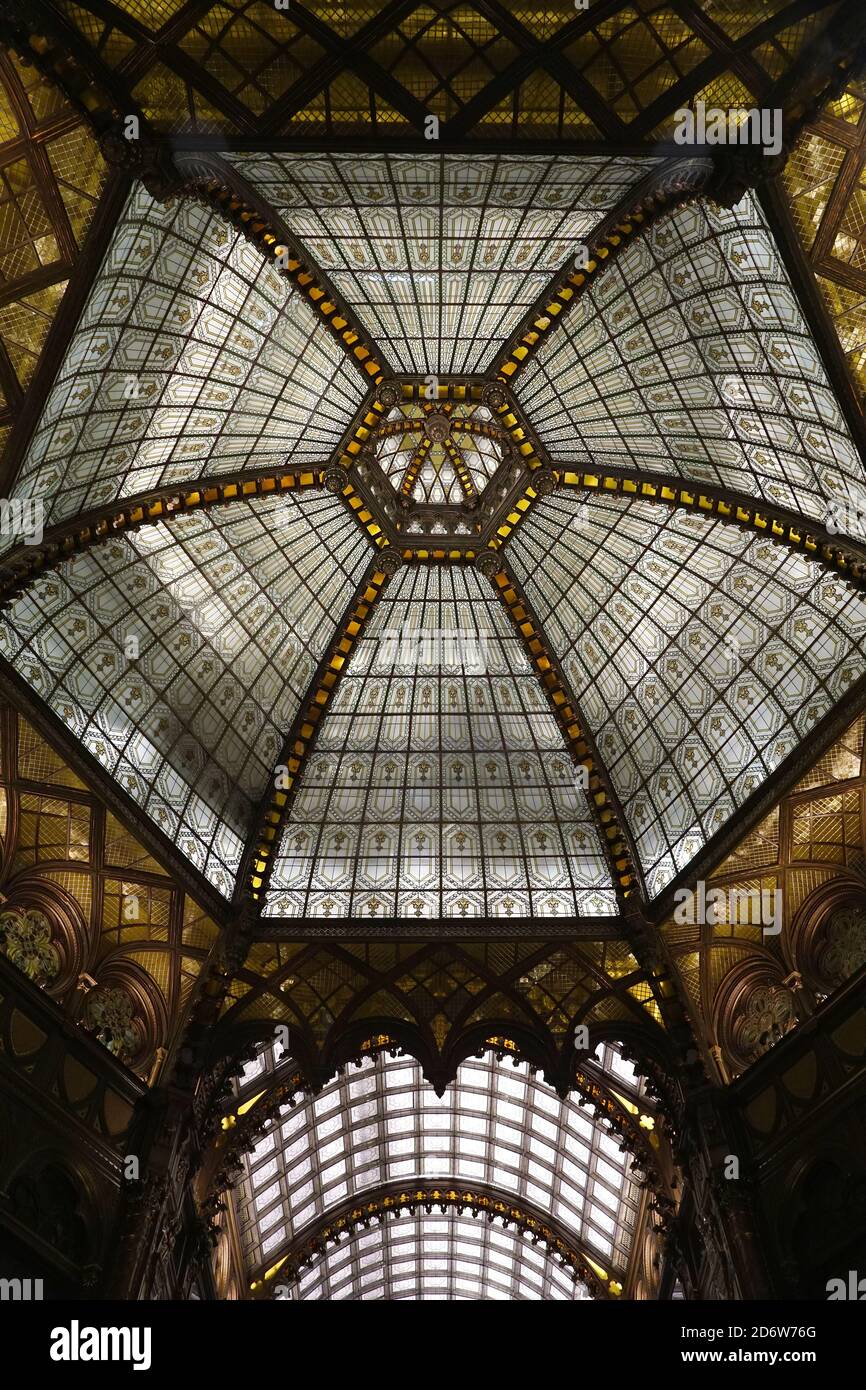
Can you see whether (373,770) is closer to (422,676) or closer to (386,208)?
(422,676)

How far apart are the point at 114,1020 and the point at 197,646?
9720mm

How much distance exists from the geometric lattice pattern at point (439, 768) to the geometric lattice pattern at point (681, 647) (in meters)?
1.56

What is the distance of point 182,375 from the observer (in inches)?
1035

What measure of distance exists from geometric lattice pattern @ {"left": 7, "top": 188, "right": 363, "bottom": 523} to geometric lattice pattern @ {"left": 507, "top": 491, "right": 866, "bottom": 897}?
24.0 ft

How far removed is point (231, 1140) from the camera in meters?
29.0

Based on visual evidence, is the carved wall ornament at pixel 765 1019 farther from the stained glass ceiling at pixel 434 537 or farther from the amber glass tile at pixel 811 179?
the amber glass tile at pixel 811 179

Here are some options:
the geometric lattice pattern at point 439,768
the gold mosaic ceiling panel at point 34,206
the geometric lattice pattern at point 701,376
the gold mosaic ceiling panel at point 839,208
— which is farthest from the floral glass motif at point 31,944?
the gold mosaic ceiling panel at point 839,208

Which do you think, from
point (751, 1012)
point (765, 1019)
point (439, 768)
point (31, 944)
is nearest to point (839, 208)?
point (765, 1019)

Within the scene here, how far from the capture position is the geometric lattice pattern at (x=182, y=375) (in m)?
22.7

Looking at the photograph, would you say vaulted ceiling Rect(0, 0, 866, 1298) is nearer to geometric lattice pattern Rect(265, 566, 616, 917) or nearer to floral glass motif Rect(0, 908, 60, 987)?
geometric lattice pattern Rect(265, 566, 616, 917)

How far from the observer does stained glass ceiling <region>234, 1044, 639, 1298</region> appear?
39.3 m

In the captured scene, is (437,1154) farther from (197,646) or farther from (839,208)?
(839,208)

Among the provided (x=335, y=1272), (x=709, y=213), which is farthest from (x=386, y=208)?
(x=335, y=1272)
